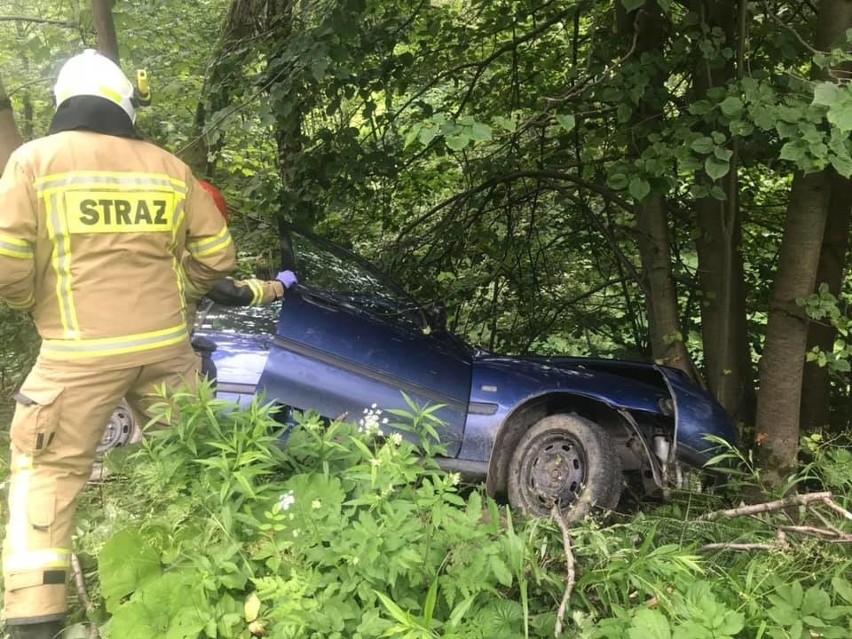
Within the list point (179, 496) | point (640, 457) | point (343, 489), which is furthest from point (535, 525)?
point (640, 457)

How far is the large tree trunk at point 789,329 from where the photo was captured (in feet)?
11.0

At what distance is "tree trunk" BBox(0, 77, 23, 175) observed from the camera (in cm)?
277

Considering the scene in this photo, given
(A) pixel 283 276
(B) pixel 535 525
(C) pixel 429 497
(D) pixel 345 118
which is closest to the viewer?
(C) pixel 429 497

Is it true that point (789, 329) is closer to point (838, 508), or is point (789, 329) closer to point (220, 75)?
point (838, 508)

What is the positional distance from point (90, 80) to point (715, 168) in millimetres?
2578

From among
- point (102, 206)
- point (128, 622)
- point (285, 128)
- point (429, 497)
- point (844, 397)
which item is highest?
point (285, 128)

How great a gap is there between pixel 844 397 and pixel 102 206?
16.3ft

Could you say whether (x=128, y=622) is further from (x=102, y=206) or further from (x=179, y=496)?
(x=102, y=206)

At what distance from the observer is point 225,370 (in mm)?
3297

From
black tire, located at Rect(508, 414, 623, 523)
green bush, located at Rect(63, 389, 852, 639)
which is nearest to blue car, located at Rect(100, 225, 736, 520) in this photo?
black tire, located at Rect(508, 414, 623, 523)

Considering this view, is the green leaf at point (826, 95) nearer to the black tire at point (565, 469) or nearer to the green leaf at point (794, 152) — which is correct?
the green leaf at point (794, 152)

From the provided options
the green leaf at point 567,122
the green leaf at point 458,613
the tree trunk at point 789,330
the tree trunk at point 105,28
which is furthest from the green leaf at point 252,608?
the tree trunk at point 789,330

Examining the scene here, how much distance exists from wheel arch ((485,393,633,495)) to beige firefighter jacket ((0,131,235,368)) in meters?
1.63

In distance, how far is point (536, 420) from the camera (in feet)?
10.9
